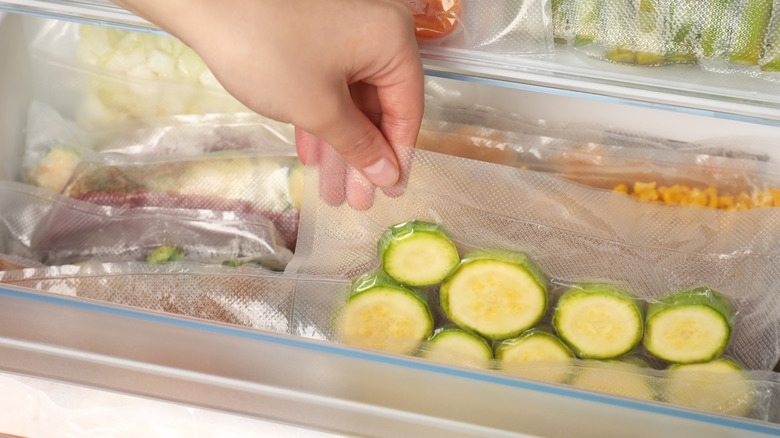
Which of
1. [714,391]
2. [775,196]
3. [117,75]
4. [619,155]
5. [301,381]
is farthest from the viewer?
[117,75]

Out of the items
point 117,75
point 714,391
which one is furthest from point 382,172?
point 117,75

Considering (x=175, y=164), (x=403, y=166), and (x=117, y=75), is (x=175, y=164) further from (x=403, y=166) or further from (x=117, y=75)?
(x=403, y=166)

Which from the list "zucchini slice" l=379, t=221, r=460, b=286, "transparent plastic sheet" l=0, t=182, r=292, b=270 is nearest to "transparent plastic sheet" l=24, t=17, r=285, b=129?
"transparent plastic sheet" l=0, t=182, r=292, b=270

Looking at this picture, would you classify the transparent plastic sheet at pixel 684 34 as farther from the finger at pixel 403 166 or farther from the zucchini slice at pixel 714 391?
the zucchini slice at pixel 714 391

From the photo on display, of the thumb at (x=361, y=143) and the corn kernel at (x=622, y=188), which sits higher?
the thumb at (x=361, y=143)

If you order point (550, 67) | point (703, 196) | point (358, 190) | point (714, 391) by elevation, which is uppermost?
point (550, 67)

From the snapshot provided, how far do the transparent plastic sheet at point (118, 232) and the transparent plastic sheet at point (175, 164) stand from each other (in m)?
0.03

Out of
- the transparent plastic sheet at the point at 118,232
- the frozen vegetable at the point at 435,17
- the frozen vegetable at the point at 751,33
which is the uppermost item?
the frozen vegetable at the point at 435,17

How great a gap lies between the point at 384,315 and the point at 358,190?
19cm

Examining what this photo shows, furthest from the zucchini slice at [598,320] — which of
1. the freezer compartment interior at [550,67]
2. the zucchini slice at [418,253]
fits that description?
the freezer compartment interior at [550,67]

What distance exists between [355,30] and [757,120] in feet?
1.88

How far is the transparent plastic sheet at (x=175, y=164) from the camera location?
1.31 metres

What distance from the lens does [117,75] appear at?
4.61 ft

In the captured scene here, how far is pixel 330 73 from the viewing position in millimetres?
781
